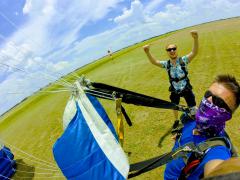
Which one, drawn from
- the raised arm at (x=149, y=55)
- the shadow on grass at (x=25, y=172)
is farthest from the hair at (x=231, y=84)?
the shadow on grass at (x=25, y=172)

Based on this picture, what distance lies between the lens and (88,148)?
9.15ft

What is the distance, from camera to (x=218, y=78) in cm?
272

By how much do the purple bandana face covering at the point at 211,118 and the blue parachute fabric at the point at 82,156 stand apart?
1001 millimetres

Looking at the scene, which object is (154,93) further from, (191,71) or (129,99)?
(129,99)

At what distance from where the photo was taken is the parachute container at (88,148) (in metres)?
2.72

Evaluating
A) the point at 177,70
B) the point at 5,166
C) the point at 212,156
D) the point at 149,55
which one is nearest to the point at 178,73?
the point at 177,70

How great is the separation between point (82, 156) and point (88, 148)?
0.34 feet

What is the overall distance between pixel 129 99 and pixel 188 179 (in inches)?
43.3

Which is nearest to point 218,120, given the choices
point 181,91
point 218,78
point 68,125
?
point 218,78

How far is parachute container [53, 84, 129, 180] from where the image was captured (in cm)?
272

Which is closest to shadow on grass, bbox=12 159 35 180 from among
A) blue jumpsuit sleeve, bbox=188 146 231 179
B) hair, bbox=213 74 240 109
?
blue jumpsuit sleeve, bbox=188 146 231 179

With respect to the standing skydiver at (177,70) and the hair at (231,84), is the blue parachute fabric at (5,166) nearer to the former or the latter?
Result: the standing skydiver at (177,70)

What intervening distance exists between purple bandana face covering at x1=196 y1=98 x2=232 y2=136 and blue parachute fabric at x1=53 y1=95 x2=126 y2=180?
1.00 m

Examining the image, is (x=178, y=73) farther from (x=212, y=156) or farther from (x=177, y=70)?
(x=212, y=156)
